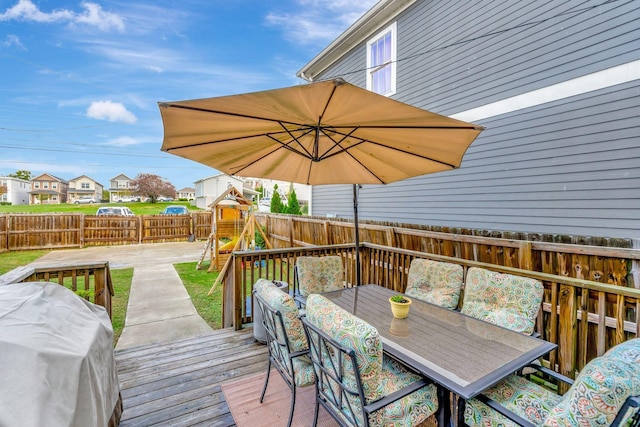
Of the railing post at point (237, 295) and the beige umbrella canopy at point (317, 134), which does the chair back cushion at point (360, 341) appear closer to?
the beige umbrella canopy at point (317, 134)

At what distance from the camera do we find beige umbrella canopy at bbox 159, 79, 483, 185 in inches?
67.9

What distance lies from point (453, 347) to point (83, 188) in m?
64.1

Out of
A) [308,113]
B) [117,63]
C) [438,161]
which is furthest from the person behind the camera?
[117,63]

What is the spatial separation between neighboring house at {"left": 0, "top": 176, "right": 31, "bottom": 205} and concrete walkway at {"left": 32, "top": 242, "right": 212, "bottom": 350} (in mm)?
35566

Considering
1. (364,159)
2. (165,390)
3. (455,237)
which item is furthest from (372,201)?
(165,390)

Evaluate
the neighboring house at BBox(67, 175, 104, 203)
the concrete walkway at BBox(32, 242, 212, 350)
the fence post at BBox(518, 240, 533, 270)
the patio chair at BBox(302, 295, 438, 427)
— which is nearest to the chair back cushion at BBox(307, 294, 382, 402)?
the patio chair at BBox(302, 295, 438, 427)

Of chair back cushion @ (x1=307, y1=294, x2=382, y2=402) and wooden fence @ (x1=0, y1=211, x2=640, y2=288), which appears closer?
chair back cushion @ (x1=307, y1=294, x2=382, y2=402)

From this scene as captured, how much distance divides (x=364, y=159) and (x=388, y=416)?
2.34 meters

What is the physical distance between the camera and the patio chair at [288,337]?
202 cm

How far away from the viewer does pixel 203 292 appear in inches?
259

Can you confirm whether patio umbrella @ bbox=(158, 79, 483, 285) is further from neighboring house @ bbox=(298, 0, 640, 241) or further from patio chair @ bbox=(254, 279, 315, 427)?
neighboring house @ bbox=(298, 0, 640, 241)

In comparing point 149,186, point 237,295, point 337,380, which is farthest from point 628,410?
point 149,186

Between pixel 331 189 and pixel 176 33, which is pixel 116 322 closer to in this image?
pixel 331 189

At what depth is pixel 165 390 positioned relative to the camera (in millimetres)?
2607
